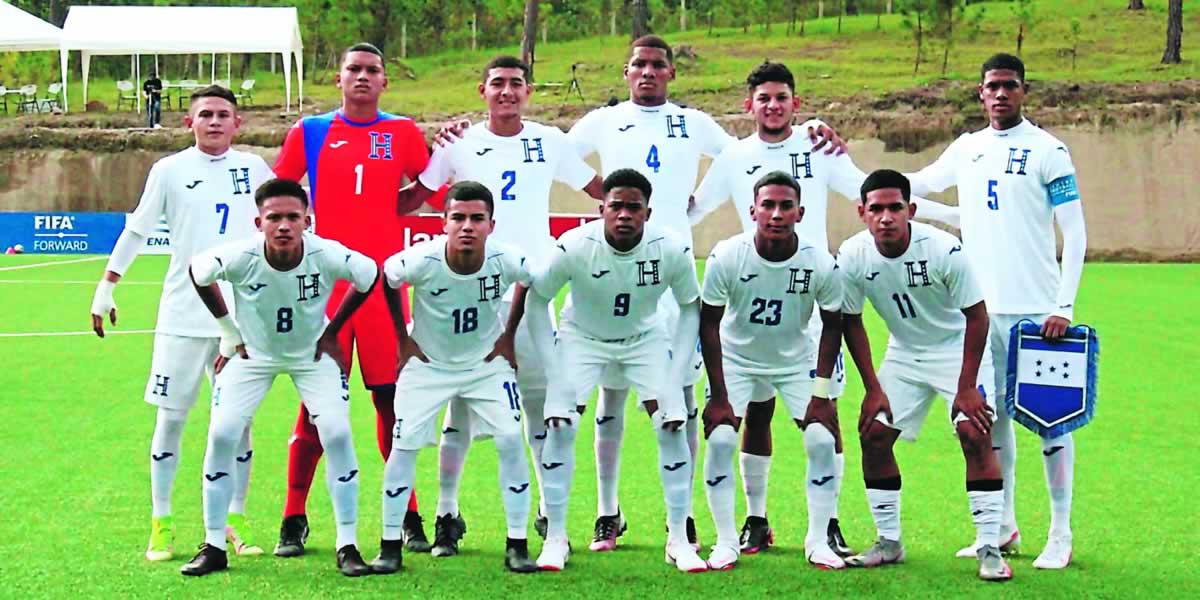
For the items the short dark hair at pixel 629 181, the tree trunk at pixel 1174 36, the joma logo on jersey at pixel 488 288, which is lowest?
the joma logo on jersey at pixel 488 288

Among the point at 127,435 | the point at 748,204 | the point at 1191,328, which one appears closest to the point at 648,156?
the point at 748,204

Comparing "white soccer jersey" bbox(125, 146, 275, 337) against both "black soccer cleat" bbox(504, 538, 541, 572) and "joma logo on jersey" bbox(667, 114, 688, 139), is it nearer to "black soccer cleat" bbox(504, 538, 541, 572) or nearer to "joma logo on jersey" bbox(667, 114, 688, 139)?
"black soccer cleat" bbox(504, 538, 541, 572)

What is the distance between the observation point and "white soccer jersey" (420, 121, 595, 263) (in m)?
6.41

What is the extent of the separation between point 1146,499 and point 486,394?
12.1 ft

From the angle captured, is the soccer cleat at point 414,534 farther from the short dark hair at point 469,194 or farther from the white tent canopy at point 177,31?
the white tent canopy at point 177,31

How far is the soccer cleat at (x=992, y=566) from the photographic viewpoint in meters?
5.59

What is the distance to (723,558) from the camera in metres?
5.79

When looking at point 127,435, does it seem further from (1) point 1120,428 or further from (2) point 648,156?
(1) point 1120,428

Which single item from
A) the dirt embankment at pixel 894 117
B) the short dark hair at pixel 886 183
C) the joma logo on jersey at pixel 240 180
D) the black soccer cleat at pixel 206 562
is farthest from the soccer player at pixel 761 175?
the dirt embankment at pixel 894 117

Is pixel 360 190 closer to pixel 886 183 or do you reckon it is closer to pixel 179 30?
pixel 886 183

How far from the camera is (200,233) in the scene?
20.3 feet

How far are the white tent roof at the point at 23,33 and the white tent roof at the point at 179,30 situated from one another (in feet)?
A: 1.14

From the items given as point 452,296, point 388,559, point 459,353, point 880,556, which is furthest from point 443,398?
point 880,556

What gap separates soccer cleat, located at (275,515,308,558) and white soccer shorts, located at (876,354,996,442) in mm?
2612
